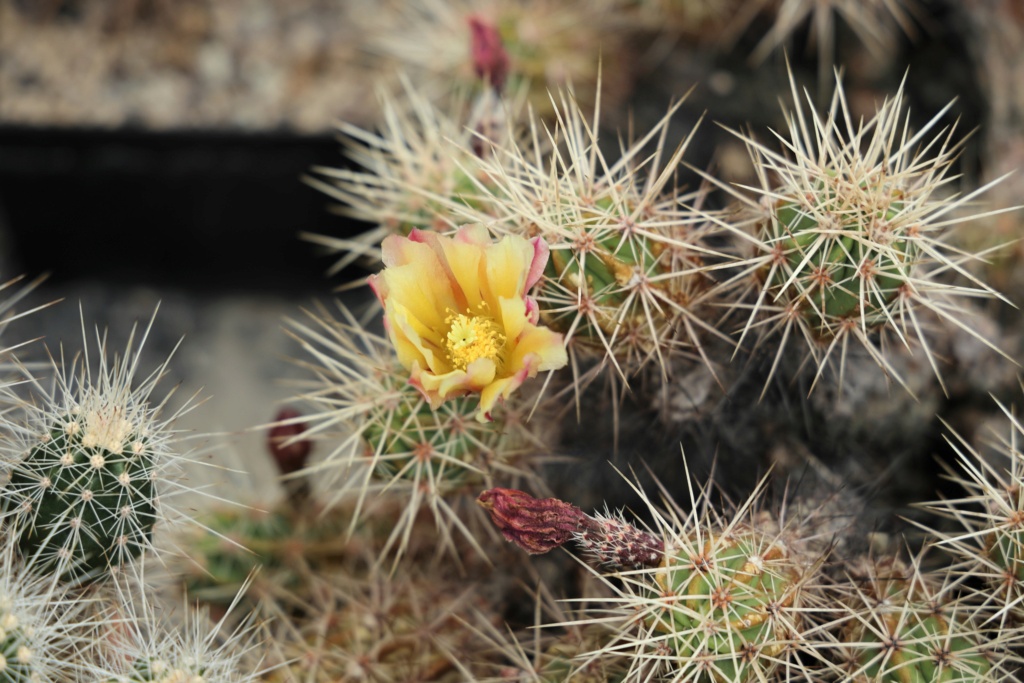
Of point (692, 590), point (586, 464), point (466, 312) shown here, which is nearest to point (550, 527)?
point (692, 590)

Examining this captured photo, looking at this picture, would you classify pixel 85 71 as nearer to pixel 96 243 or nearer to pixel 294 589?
pixel 96 243

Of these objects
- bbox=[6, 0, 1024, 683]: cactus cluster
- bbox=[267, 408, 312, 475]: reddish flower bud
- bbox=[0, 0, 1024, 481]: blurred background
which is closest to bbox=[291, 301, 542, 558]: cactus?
bbox=[6, 0, 1024, 683]: cactus cluster

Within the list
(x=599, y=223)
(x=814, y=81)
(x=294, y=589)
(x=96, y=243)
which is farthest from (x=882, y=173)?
(x=96, y=243)

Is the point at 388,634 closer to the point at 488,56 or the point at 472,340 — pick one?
the point at 472,340

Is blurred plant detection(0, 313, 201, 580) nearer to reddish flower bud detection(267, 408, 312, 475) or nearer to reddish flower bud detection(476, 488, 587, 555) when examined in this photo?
reddish flower bud detection(267, 408, 312, 475)

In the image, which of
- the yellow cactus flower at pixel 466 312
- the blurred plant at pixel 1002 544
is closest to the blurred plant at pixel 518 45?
the yellow cactus flower at pixel 466 312

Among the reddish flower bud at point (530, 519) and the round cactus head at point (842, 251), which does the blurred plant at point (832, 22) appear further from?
the reddish flower bud at point (530, 519)
